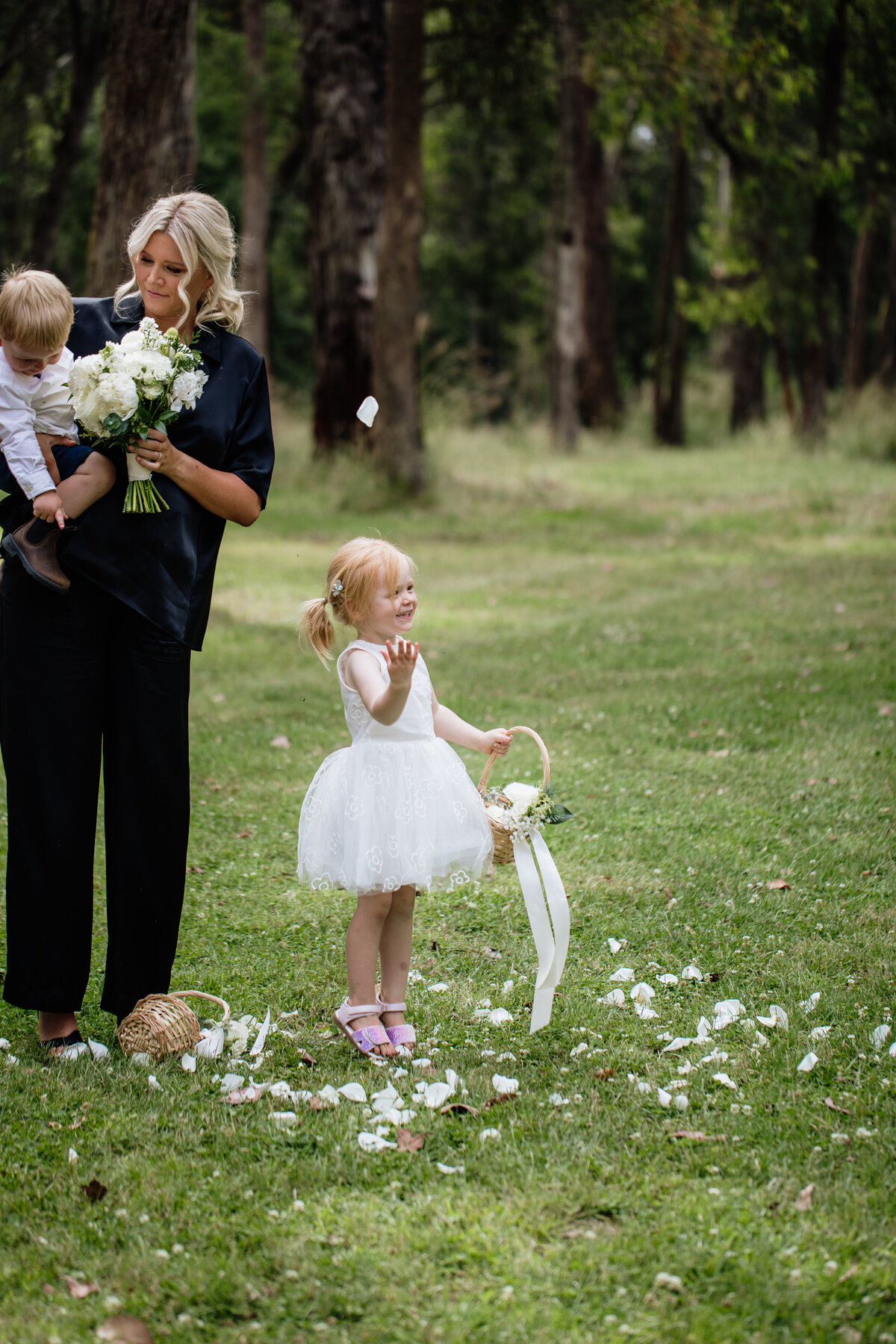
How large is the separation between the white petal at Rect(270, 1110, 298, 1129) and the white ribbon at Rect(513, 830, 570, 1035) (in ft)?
2.45

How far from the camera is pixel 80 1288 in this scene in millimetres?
2557

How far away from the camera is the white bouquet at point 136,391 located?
3.09 m

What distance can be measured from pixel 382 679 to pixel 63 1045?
55.6 inches

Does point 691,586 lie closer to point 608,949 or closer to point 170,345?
point 608,949

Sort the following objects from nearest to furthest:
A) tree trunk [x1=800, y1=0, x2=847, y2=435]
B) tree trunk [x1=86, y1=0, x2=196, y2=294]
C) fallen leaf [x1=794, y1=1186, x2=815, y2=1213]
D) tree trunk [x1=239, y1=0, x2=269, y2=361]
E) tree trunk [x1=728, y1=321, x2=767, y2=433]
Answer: fallen leaf [x1=794, y1=1186, x2=815, y2=1213] → tree trunk [x1=86, y1=0, x2=196, y2=294] → tree trunk [x1=800, y1=0, x2=847, y2=435] → tree trunk [x1=239, y1=0, x2=269, y2=361] → tree trunk [x1=728, y1=321, x2=767, y2=433]

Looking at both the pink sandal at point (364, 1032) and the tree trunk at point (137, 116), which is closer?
the pink sandal at point (364, 1032)

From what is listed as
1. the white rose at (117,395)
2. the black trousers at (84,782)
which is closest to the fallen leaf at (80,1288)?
the black trousers at (84,782)

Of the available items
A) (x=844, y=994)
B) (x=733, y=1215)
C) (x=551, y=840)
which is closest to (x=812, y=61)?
(x=551, y=840)

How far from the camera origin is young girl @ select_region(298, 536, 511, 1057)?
11.3 feet

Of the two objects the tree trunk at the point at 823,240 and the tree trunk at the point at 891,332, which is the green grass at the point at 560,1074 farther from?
the tree trunk at the point at 891,332

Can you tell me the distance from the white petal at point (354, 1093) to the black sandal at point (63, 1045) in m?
0.78

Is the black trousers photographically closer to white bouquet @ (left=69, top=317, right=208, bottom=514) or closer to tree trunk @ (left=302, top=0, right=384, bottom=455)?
white bouquet @ (left=69, top=317, right=208, bottom=514)

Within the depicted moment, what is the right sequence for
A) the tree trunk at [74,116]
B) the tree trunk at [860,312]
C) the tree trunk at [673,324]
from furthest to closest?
the tree trunk at [860,312]
the tree trunk at [673,324]
the tree trunk at [74,116]

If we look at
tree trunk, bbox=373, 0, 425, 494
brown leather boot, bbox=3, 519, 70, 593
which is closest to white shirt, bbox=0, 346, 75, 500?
brown leather boot, bbox=3, 519, 70, 593
